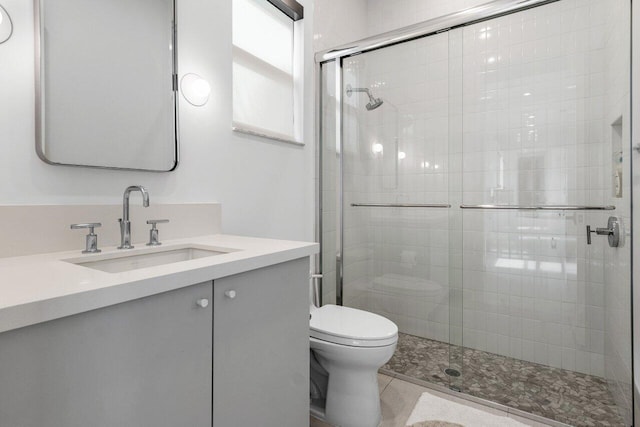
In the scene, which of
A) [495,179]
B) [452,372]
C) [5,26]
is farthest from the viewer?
[495,179]

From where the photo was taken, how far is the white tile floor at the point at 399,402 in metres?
1.64

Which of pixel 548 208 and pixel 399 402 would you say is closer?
pixel 399 402

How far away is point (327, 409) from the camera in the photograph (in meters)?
1.63

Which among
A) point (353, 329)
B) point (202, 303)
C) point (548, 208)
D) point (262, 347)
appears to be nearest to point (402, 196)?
point (548, 208)

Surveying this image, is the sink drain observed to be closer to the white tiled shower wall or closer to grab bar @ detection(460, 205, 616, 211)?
the white tiled shower wall

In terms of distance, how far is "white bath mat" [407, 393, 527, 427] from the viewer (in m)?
1.61

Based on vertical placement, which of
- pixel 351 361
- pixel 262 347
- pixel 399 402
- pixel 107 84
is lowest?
pixel 399 402

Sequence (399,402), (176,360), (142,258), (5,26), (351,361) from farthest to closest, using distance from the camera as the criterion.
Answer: (399,402)
(351,361)
(142,258)
(5,26)
(176,360)

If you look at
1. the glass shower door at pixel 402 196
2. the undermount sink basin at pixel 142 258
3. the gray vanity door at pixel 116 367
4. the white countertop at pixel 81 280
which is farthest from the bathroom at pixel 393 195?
the gray vanity door at pixel 116 367

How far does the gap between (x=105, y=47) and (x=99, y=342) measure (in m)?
1.08

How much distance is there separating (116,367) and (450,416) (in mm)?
1605

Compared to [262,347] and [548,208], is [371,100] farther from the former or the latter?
Result: [262,347]

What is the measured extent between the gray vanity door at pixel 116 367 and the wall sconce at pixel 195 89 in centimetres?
98

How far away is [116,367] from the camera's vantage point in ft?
2.23
